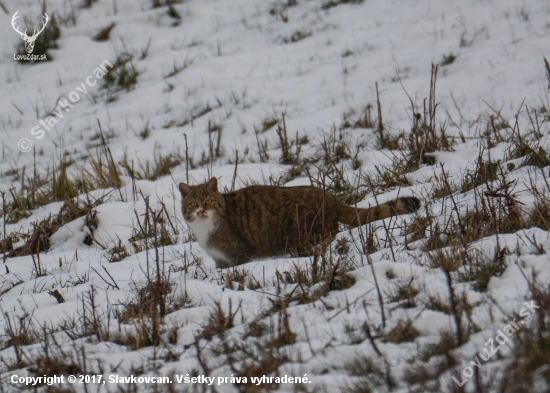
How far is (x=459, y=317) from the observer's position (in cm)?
251

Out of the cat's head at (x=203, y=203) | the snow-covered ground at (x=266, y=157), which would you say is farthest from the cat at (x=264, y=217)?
the snow-covered ground at (x=266, y=157)

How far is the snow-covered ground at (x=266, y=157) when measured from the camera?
8.79 feet

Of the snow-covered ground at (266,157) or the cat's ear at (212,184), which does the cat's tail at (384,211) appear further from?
the cat's ear at (212,184)

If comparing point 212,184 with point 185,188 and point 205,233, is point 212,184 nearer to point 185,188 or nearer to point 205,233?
point 185,188

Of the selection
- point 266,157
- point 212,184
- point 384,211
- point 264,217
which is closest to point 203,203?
point 212,184

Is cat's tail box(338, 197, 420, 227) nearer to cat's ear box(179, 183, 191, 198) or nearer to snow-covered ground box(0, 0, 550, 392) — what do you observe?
snow-covered ground box(0, 0, 550, 392)

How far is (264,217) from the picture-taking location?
472cm

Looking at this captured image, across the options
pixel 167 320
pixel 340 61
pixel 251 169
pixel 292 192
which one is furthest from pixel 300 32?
pixel 167 320

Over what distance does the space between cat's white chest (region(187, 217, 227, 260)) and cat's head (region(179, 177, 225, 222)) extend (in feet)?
0.11

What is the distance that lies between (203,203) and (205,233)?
0.76 feet

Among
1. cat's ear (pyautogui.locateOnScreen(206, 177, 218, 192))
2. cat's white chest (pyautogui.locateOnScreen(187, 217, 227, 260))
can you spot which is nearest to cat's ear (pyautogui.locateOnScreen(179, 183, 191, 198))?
cat's ear (pyautogui.locateOnScreen(206, 177, 218, 192))

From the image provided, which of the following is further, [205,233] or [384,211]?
[205,233]

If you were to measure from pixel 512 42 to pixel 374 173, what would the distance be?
142 inches

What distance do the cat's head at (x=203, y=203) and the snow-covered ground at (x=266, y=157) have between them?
0.98 ft
